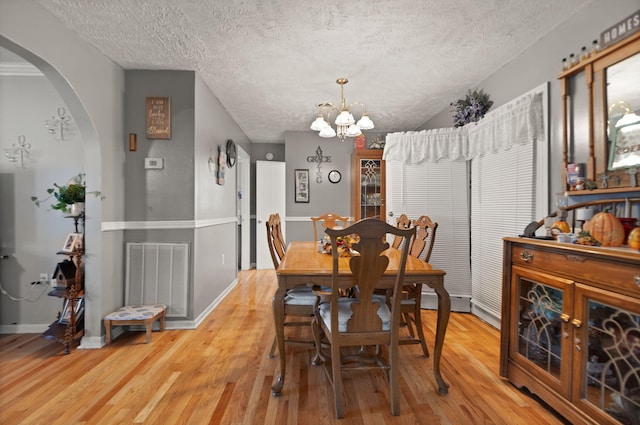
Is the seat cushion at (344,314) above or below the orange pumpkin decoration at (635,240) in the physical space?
below

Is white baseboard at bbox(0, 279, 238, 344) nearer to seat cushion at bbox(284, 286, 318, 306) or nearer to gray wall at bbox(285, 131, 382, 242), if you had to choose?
seat cushion at bbox(284, 286, 318, 306)

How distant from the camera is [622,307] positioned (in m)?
1.30

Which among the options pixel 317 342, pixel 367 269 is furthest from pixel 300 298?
pixel 367 269

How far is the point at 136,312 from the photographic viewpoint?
2.70 m

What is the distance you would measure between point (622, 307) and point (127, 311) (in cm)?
331

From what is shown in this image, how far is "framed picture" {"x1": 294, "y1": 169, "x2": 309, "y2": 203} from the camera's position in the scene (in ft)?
18.2

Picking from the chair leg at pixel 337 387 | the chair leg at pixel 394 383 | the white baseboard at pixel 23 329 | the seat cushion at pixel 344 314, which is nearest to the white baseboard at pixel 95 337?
the white baseboard at pixel 23 329

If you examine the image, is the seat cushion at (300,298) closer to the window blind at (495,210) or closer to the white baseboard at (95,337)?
the white baseboard at (95,337)

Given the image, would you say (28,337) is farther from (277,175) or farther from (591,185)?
(591,185)

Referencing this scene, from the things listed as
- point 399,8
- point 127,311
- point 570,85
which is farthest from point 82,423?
point 570,85

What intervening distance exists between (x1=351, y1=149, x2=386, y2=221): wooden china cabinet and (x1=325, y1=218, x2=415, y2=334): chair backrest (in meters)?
3.47

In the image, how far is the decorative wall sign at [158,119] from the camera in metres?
2.93

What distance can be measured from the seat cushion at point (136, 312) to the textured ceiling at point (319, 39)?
2.22 metres

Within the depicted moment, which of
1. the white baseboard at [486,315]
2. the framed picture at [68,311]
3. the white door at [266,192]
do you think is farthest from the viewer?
the white door at [266,192]
